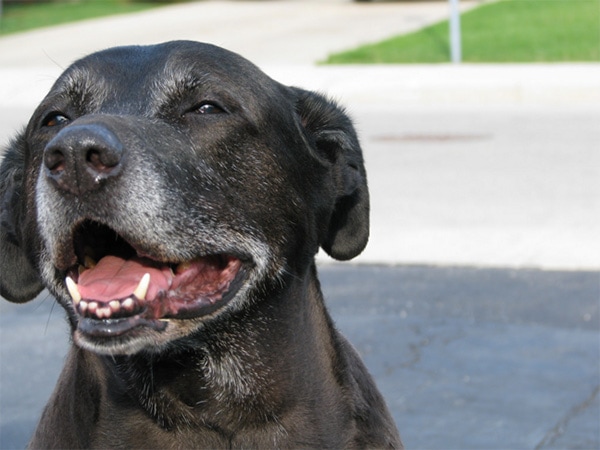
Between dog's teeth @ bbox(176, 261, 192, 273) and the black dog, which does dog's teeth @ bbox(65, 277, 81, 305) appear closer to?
the black dog

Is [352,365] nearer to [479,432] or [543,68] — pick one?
[479,432]

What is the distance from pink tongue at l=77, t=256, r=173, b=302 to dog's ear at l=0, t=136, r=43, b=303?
1.74ft

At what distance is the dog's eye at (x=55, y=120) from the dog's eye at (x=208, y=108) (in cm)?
41

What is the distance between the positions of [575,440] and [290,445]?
2.44 m

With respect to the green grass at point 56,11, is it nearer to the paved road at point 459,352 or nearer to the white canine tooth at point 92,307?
the paved road at point 459,352

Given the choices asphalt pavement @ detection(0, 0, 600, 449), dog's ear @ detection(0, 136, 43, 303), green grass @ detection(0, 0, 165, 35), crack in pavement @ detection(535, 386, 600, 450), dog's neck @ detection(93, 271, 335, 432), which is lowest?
green grass @ detection(0, 0, 165, 35)

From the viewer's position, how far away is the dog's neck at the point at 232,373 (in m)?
3.89

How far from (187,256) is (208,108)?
1.51 feet

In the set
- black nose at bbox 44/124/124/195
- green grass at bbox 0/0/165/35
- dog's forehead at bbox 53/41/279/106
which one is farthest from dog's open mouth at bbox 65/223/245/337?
green grass at bbox 0/0/165/35

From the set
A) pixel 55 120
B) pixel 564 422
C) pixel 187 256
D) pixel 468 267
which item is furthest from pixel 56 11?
pixel 187 256

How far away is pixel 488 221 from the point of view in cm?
984

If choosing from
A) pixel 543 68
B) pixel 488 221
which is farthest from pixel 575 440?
pixel 543 68

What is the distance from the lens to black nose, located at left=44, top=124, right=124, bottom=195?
333 centimetres

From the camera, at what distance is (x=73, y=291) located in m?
3.55
